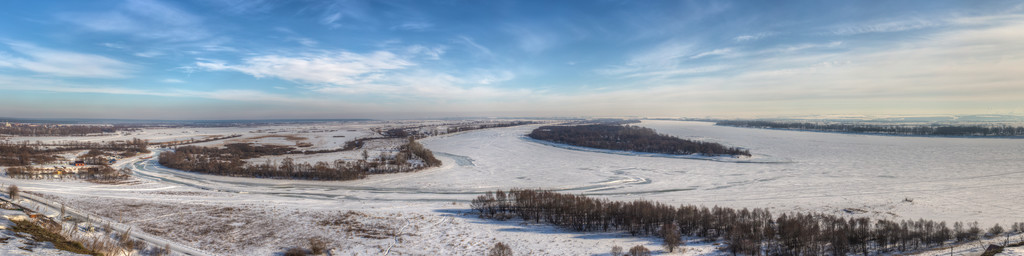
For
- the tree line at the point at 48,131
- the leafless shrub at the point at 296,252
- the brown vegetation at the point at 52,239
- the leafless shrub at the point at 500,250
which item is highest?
the brown vegetation at the point at 52,239

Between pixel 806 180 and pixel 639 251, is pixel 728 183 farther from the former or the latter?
pixel 639 251

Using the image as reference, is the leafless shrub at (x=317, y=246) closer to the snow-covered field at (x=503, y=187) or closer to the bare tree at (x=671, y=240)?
the snow-covered field at (x=503, y=187)

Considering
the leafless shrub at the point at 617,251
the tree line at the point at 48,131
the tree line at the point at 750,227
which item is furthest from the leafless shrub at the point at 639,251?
the tree line at the point at 48,131

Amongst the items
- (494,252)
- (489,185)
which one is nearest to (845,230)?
(494,252)

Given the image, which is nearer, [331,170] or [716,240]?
[716,240]

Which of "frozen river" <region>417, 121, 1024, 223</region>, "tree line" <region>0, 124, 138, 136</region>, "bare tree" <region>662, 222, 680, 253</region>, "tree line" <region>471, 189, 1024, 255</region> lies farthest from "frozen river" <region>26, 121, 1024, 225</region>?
"tree line" <region>0, 124, 138, 136</region>

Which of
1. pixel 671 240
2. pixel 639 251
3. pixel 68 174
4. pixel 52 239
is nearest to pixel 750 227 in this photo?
pixel 671 240

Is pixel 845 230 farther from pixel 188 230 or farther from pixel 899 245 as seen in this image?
pixel 188 230
